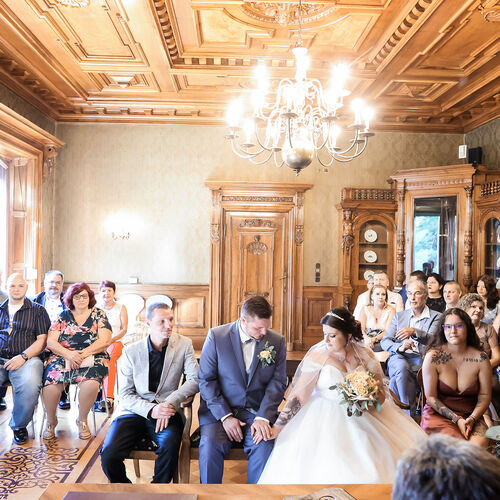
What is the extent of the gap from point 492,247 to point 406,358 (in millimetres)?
2901

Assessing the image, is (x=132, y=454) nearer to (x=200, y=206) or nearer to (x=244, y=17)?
(x=244, y=17)

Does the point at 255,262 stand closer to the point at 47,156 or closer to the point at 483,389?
the point at 47,156

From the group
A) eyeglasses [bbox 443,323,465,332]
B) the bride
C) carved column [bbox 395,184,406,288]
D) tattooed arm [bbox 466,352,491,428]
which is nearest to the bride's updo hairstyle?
the bride

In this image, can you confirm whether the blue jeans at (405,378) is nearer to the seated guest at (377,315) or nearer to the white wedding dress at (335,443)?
the seated guest at (377,315)

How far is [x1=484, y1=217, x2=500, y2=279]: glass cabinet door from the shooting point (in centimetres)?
622

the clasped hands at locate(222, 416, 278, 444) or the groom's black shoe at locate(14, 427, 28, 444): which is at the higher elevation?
the clasped hands at locate(222, 416, 278, 444)

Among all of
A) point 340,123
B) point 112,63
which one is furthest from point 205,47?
point 340,123

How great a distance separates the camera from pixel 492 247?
6352mm

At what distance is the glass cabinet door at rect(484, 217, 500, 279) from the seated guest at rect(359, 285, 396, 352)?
6.67 feet

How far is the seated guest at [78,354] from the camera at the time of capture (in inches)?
159

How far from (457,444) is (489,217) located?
641 cm

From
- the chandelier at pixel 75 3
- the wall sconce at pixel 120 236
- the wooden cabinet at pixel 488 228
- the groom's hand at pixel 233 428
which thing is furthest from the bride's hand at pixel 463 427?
the wall sconce at pixel 120 236

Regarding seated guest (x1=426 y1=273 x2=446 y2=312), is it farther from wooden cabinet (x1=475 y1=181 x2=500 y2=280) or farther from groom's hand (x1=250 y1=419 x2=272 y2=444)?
groom's hand (x1=250 y1=419 x2=272 y2=444)

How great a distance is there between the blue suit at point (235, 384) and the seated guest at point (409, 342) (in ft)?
5.44
